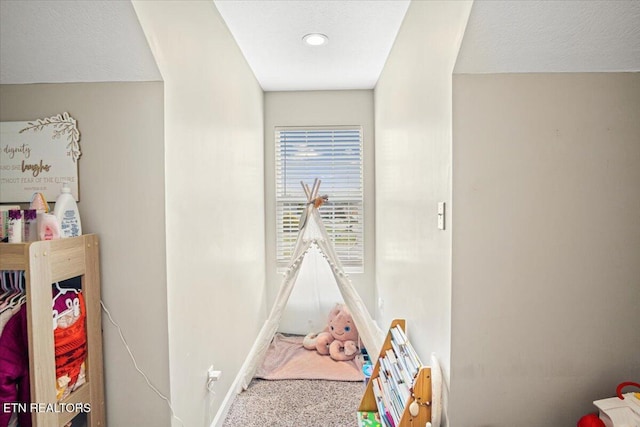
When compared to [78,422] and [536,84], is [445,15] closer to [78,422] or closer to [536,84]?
[536,84]

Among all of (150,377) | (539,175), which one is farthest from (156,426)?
(539,175)

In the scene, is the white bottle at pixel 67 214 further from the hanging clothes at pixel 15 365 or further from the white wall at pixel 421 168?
the white wall at pixel 421 168

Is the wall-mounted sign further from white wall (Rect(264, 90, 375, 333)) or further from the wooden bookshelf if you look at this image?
white wall (Rect(264, 90, 375, 333))

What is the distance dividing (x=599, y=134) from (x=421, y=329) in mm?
1145

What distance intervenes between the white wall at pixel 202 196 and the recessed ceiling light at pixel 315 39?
50 centimetres

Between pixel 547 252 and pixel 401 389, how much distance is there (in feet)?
2.94

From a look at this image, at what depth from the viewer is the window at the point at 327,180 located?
3590mm

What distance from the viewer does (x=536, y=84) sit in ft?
4.58

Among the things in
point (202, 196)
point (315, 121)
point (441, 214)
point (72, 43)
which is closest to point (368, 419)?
point (441, 214)

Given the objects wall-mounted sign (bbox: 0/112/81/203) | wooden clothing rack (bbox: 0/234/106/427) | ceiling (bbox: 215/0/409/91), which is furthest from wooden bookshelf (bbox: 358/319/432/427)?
ceiling (bbox: 215/0/409/91)

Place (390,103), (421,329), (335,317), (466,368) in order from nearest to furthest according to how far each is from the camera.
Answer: (466,368)
(421,329)
(390,103)
(335,317)

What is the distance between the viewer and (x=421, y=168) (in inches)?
70.2

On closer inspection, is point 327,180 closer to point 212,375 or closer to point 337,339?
point 337,339

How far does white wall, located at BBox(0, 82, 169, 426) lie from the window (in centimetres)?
221
